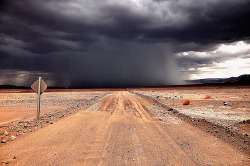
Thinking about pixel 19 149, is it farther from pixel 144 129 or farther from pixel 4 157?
pixel 144 129

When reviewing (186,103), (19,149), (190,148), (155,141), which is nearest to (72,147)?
(19,149)

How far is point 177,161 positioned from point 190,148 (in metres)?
1.22

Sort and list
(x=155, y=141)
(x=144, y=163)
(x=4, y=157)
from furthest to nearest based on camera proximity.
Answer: (x=155, y=141)
(x=4, y=157)
(x=144, y=163)

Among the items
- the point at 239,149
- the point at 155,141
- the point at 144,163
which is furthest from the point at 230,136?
the point at 144,163

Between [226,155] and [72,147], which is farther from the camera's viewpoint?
[72,147]

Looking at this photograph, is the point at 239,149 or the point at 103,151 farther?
the point at 239,149

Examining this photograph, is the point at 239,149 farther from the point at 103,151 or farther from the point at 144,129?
the point at 103,151

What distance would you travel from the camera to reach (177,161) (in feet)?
13.9

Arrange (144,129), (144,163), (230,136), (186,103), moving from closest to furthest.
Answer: (144,163) → (230,136) → (144,129) → (186,103)

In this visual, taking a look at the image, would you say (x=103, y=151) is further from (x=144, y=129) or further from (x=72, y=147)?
(x=144, y=129)

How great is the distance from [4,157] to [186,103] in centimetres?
1803

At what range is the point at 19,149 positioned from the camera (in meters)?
5.18

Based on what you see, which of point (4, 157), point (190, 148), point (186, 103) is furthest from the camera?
point (186, 103)

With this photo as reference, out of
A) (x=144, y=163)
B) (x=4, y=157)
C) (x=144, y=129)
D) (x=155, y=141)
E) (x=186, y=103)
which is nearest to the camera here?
(x=144, y=163)
